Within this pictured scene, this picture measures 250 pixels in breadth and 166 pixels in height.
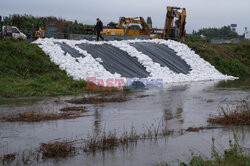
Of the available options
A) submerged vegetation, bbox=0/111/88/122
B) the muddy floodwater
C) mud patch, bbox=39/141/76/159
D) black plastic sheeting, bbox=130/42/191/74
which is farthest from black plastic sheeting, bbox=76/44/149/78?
mud patch, bbox=39/141/76/159

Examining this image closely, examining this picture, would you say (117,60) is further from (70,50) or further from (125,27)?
(125,27)

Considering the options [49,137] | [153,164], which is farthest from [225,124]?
[49,137]

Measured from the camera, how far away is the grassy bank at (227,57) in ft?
97.3

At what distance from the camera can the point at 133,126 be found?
32.5ft

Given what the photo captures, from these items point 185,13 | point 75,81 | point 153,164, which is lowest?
point 153,164

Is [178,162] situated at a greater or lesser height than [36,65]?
lesser

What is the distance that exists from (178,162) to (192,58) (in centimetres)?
2221

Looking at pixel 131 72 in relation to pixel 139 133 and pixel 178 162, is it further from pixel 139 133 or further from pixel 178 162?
pixel 178 162

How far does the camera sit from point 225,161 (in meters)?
6.20

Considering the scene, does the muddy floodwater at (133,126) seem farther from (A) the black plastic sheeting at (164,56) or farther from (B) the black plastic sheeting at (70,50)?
(A) the black plastic sheeting at (164,56)

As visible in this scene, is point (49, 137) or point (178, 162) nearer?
point (178, 162)

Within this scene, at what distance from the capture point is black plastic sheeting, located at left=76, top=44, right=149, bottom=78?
2144 cm

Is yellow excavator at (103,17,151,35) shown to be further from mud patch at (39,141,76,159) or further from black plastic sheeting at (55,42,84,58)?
mud patch at (39,141,76,159)

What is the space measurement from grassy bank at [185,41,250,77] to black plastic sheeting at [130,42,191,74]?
11.7ft
